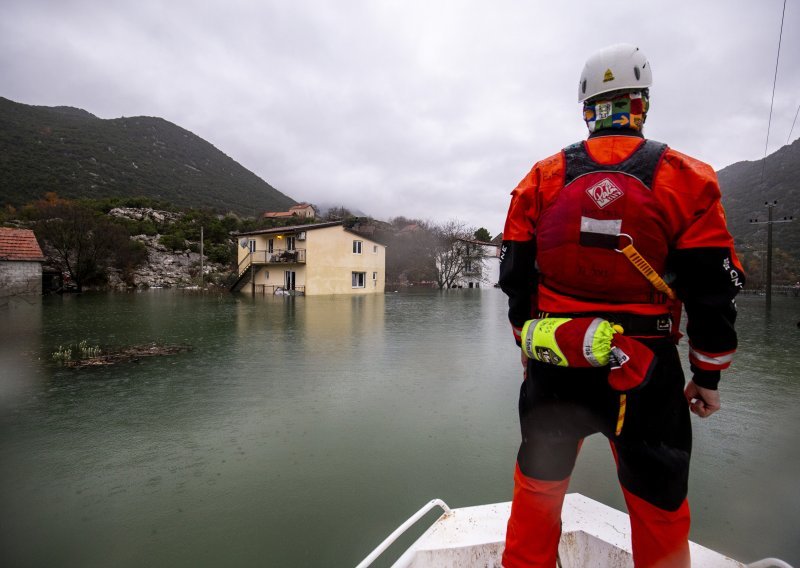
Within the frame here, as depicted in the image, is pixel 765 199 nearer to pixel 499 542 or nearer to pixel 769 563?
pixel 769 563

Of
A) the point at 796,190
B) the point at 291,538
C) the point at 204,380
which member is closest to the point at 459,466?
the point at 291,538

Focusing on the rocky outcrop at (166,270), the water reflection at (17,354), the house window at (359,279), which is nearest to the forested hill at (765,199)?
the house window at (359,279)

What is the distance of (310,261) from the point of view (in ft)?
72.5

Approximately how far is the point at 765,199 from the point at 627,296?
2104 inches

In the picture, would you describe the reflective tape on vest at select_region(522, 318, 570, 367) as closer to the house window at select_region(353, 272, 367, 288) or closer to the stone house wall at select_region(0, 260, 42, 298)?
the stone house wall at select_region(0, 260, 42, 298)

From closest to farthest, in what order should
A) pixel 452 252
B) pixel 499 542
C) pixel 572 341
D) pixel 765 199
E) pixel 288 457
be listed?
pixel 572 341 → pixel 499 542 → pixel 288 457 → pixel 452 252 → pixel 765 199

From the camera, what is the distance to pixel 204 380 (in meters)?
4.52

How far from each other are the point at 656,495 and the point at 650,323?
1.56ft

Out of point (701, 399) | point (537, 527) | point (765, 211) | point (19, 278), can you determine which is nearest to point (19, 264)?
point (19, 278)

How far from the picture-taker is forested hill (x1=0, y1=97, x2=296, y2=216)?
40688 mm

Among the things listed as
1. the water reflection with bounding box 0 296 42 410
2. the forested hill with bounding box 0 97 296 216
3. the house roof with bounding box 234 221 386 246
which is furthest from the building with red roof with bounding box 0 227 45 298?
the forested hill with bounding box 0 97 296 216

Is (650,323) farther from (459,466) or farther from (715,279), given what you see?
(459,466)

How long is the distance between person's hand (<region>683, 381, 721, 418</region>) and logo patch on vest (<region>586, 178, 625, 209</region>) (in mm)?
591

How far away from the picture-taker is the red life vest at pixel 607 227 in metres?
1.12
